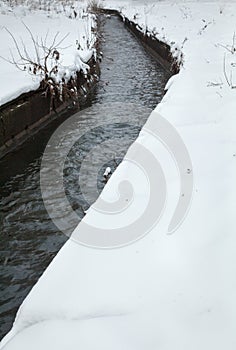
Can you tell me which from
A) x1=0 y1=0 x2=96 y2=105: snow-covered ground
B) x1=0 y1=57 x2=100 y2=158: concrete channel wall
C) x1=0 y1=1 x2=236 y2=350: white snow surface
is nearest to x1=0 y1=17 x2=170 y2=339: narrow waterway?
x1=0 y1=57 x2=100 y2=158: concrete channel wall

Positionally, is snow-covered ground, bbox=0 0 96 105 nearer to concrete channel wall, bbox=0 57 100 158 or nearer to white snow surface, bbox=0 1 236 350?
concrete channel wall, bbox=0 57 100 158

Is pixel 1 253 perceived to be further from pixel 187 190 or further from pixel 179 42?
pixel 179 42

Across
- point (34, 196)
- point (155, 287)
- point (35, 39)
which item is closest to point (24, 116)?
point (34, 196)

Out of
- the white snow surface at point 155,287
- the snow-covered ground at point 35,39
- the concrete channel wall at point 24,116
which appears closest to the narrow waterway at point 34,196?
the concrete channel wall at point 24,116

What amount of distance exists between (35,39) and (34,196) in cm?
663

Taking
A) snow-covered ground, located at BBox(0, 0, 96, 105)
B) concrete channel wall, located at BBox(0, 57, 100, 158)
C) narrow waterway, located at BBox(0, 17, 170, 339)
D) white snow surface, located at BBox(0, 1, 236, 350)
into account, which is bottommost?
narrow waterway, located at BBox(0, 17, 170, 339)

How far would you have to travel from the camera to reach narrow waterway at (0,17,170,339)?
3.37 m

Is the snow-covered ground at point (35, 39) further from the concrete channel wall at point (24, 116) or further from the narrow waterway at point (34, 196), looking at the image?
the narrow waterway at point (34, 196)

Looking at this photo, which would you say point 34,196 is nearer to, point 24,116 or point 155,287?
point 24,116

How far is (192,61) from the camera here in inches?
326

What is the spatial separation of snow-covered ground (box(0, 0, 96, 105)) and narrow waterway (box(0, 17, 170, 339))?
0.82 metres

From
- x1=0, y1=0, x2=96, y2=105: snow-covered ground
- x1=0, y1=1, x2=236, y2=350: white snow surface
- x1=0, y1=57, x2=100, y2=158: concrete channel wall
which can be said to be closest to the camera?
x1=0, y1=1, x2=236, y2=350: white snow surface

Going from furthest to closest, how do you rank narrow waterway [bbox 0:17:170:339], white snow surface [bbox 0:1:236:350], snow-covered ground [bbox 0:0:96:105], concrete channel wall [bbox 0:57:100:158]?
snow-covered ground [bbox 0:0:96:105], concrete channel wall [bbox 0:57:100:158], narrow waterway [bbox 0:17:170:339], white snow surface [bbox 0:1:236:350]

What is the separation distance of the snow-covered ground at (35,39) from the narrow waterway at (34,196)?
2.69 ft
